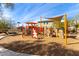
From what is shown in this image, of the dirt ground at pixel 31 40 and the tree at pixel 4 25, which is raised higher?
the tree at pixel 4 25

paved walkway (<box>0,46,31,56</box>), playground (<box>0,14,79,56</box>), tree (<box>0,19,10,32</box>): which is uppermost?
tree (<box>0,19,10,32</box>)

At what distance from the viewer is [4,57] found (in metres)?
2.29

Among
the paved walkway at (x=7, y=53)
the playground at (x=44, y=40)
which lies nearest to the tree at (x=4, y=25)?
the playground at (x=44, y=40)

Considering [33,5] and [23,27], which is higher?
[33,5]

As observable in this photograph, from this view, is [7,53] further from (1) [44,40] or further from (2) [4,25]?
(1) [44,40]

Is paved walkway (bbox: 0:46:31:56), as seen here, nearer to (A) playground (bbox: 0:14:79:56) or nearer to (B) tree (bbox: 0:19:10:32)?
(A) playground (bbox: 0:14:79:56)

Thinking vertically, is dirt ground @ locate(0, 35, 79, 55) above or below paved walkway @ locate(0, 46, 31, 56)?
above

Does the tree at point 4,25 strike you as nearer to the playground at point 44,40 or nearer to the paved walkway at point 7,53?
the playground at point 44,40

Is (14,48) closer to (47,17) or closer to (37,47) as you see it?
(37,47)

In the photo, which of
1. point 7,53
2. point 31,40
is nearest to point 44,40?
point 31,40

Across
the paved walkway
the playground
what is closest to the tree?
the playground

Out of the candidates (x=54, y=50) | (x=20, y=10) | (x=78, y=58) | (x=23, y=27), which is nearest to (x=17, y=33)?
(x=23, y=27)

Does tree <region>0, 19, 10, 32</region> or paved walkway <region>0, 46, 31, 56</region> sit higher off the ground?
tree <region>0, 19, 10, 32</region>

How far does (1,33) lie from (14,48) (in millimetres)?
212
